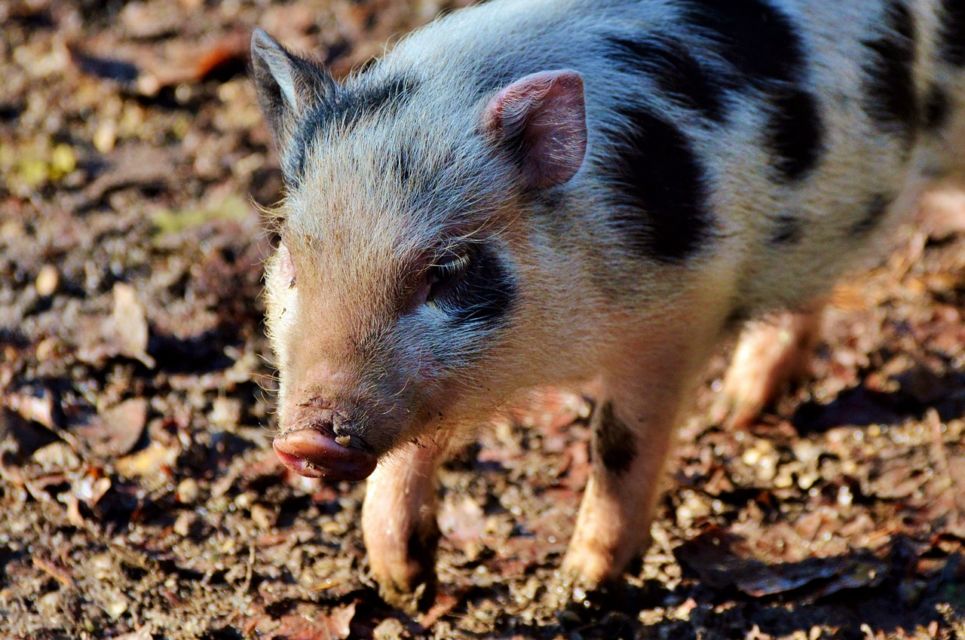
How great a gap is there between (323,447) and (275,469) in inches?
67.4

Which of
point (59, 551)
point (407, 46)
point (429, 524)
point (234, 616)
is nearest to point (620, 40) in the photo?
point (407, 46)

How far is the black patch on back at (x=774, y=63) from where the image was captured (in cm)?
420

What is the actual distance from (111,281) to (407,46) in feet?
8.00

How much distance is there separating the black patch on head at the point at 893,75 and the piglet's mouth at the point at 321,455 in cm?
239

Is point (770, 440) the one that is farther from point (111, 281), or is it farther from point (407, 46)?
point (111, 281)

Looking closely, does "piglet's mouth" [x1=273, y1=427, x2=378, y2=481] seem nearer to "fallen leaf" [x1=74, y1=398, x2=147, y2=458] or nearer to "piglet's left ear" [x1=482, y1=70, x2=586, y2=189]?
"piglet's left ear" [x1=482, y1=70, x2=586, y2=189]

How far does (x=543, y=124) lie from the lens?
360cm

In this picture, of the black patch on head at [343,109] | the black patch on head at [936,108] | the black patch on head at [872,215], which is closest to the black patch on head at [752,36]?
the black patch on head at [872,215]

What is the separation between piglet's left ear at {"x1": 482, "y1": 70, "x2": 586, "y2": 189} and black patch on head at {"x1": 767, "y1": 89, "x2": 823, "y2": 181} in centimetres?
93

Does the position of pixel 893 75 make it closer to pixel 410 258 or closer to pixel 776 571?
pixel 776 571

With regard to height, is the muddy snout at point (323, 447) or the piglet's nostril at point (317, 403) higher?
the piglet's nostril at point (317, 403)

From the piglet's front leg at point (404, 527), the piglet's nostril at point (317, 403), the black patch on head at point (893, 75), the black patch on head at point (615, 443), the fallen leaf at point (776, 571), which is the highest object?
the black patch on head at point (893, 75)

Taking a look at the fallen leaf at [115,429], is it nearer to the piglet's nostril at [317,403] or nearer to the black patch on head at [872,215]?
the piglet's nostril at [317,403]

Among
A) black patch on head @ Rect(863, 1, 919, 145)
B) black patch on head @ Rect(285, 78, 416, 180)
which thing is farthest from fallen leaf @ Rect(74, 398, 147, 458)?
black patch on head @ Rect(863, 1, 919, 145)
